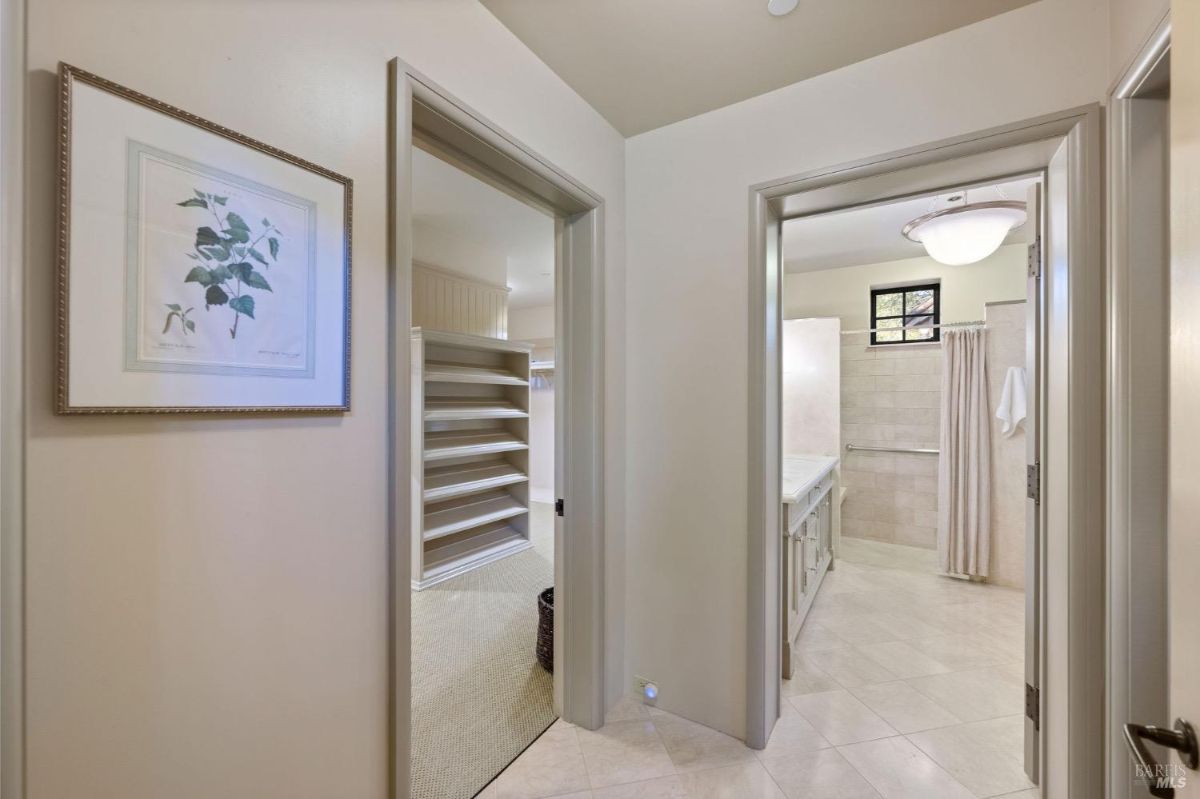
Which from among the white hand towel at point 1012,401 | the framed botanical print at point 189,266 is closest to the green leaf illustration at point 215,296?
the framed botanical print at point 189,266

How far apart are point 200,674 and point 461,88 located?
60.7 inches

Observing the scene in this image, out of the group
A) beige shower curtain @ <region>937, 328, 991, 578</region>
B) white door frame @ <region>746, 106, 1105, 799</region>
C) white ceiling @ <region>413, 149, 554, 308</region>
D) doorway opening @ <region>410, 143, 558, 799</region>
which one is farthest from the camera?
beige shower curtain @ <region>937, 328, 991, 578</region>

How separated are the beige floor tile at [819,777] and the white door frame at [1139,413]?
687 mm

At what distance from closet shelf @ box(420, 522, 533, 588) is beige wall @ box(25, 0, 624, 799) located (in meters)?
2.72

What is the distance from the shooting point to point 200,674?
856 millimetres

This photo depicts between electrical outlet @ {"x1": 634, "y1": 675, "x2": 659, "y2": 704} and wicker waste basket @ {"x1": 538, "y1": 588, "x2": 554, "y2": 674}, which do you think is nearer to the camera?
electrical outlet @ {"x1": 634, "y1": 675, "x2": 659, "y2": 704}

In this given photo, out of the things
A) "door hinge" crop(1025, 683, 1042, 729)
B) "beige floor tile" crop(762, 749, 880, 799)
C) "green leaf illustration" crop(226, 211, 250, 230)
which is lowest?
"beige floor tile" crop(762, 749, 880, 799)

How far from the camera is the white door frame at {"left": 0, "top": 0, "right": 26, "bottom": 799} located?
0.64 m

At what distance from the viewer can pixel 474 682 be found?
2.31 m

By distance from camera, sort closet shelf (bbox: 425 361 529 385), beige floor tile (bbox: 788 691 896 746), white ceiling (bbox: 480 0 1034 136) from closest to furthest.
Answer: white ceiling (bbox: 480 0 1034 136), beige floor tile (bbox: 788 691 896 746), closet shelf (bbox: 425 361 529 385)

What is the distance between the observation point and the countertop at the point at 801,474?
236cm

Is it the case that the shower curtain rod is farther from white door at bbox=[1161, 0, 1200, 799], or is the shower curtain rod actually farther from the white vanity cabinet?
white door at bbox=[1161, 0, 1200, 799]

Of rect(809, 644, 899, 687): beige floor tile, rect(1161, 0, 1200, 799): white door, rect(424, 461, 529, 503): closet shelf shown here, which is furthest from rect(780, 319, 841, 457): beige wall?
rect(1161, 0, 1200, 799): white door

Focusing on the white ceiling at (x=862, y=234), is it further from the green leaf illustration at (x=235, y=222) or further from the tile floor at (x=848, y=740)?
the green leaf illustration at (x=235, y=222)
